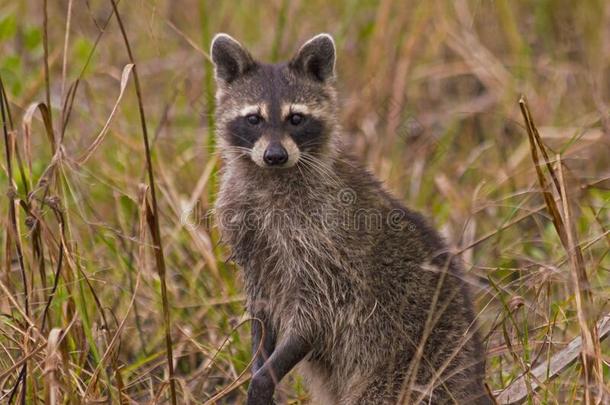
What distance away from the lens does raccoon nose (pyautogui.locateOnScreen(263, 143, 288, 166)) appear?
516 centimetres

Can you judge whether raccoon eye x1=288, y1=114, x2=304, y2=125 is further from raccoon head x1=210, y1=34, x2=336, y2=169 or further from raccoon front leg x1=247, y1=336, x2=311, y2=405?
raccoon front leg x1=247, y1=336, x2=311, y2=405

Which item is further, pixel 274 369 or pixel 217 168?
pixel 217 168

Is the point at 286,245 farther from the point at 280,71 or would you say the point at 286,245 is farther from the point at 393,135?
the point at 393,135

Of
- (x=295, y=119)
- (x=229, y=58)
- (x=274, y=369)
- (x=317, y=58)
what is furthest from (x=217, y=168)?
(x=274, y=369)

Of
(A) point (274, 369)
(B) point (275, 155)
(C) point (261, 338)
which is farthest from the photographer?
(C) point (261, 338)

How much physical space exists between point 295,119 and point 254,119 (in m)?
0.21

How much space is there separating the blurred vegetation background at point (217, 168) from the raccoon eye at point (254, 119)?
2.00ft

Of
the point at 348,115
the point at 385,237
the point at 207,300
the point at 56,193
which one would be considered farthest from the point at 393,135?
the point at 56,193

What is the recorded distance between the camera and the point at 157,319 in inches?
247

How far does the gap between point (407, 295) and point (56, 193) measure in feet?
5.84

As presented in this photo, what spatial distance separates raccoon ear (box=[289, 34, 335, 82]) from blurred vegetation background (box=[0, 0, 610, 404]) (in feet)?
2.46

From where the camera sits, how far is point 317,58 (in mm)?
5668

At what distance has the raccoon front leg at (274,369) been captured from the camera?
197 inches

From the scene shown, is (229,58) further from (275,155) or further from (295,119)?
(275,155)
